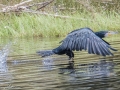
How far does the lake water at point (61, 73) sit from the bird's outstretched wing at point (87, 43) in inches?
11.1

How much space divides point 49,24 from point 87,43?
9.27m

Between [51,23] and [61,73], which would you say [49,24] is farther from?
[61,73]

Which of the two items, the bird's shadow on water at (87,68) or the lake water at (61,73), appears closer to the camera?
the lake water at (61,73)

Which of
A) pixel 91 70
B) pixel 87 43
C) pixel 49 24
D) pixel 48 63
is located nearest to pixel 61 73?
pixel 91 70

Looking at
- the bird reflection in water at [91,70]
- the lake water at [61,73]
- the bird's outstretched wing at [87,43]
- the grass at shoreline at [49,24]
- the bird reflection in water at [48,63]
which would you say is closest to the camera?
the lake water at [61,73]

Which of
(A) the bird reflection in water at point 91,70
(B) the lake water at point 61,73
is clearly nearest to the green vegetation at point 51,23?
(B) the lake water at point 61,73

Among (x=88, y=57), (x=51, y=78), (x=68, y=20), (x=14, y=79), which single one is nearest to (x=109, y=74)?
(x=51, y=78)

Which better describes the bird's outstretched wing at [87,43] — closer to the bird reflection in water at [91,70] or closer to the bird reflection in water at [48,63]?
the bird reflection in water at [91,70]

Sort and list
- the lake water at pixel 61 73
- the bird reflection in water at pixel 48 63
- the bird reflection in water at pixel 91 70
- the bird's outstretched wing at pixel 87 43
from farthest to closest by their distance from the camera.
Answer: the bird reflection in water at pixel 48 63 → the bird's outstretched wing at pixel 87 43 → the bird reflection in water at pixel 91 70 → the lake water at pixel 61 73

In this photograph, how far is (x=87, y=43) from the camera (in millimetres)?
7625

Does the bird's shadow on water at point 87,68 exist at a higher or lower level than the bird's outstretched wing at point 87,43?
lower

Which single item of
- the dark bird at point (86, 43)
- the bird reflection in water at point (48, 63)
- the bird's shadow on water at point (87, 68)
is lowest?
the bird reflection in water at point (48, 63)

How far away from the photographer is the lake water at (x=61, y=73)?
18.6ft

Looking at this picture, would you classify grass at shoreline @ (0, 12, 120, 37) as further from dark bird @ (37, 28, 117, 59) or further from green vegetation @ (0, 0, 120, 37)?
dark bird @ (37, 28, 117, 59)
